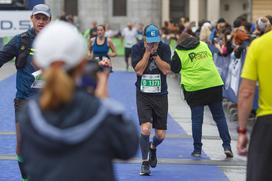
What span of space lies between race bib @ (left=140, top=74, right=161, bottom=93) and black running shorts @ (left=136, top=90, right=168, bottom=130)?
76 millimetres

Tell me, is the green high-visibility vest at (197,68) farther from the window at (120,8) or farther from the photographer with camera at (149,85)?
the window at (120,8)

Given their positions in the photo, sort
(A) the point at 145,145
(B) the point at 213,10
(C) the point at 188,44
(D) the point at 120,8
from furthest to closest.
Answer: (D) the point at 120,8 < (B) the point at 213,10 < (C) the point at 188,44 < (A) the point at 145,145

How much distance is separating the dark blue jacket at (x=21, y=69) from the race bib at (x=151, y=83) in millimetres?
1856

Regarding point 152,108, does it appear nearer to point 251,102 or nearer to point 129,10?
point 251,102

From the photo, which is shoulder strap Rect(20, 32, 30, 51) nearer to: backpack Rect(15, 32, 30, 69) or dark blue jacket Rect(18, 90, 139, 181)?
backpack Rect(15, 32, 30, 69)

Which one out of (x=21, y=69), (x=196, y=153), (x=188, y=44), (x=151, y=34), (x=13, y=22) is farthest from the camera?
(x=13, y=22)

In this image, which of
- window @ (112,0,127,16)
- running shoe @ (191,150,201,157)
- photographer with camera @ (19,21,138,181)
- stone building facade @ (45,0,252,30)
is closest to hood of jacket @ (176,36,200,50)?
running shoe @ (191,150,201,157)

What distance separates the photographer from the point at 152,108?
8.79 meters

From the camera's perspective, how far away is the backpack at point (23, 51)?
23.3 ft

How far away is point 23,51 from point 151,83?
2.06 meters

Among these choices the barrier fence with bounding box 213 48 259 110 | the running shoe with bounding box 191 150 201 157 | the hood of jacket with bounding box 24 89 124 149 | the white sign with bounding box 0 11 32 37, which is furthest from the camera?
the white sign with bounding box 0 11 32 37

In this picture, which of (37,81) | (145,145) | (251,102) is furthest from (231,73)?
(251,102)

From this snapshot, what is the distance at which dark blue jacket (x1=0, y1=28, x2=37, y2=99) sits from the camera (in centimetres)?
709

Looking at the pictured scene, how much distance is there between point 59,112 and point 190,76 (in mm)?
6509
